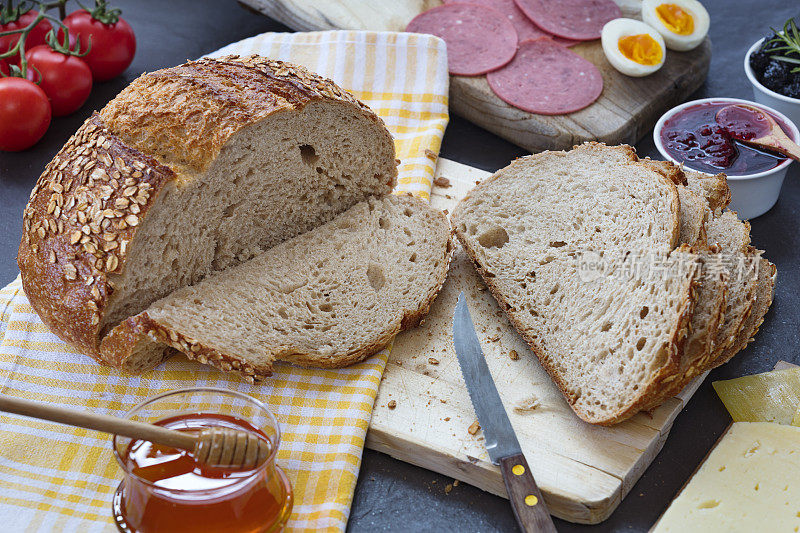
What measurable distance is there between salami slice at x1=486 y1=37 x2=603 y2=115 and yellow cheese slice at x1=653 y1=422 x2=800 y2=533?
2.25 m

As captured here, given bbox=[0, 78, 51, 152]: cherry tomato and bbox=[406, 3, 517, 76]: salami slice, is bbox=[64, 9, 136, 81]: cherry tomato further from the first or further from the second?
bbox=[406, 3, 517, 76]: salami slice

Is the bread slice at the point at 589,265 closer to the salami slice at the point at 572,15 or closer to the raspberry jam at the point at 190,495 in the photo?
the raspberry jam at the point at 190,495

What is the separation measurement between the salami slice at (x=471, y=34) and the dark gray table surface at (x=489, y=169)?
0.36 m

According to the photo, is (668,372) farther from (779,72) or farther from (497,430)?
(779,72)

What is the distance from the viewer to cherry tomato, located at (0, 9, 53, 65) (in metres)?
4.75

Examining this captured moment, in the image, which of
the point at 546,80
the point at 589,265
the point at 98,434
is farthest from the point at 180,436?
the point at 546,80

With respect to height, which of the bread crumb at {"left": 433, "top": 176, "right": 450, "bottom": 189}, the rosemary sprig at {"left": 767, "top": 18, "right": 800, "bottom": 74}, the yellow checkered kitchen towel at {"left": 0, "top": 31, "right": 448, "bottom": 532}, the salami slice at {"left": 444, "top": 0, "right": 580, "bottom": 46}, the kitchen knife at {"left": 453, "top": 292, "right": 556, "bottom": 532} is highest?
the rosemary sprig at {"left": 767, "top": 18, "right": 800, "bottom": 74}

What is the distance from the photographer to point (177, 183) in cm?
303

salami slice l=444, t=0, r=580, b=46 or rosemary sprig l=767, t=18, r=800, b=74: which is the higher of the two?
rosemary sprig l=767, t=18, r=800, b=74

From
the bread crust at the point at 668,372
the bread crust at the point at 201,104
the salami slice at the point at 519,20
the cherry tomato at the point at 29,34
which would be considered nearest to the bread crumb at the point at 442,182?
the bread crust at the point at 201,104

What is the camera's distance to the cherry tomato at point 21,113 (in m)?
4.27

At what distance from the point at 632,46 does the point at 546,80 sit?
21.7 inches

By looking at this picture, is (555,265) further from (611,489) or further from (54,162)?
(54,162)

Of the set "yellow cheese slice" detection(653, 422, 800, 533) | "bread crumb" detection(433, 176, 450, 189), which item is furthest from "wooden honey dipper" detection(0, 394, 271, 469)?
"bread crumb" detection(433, 176, 450, 189)
